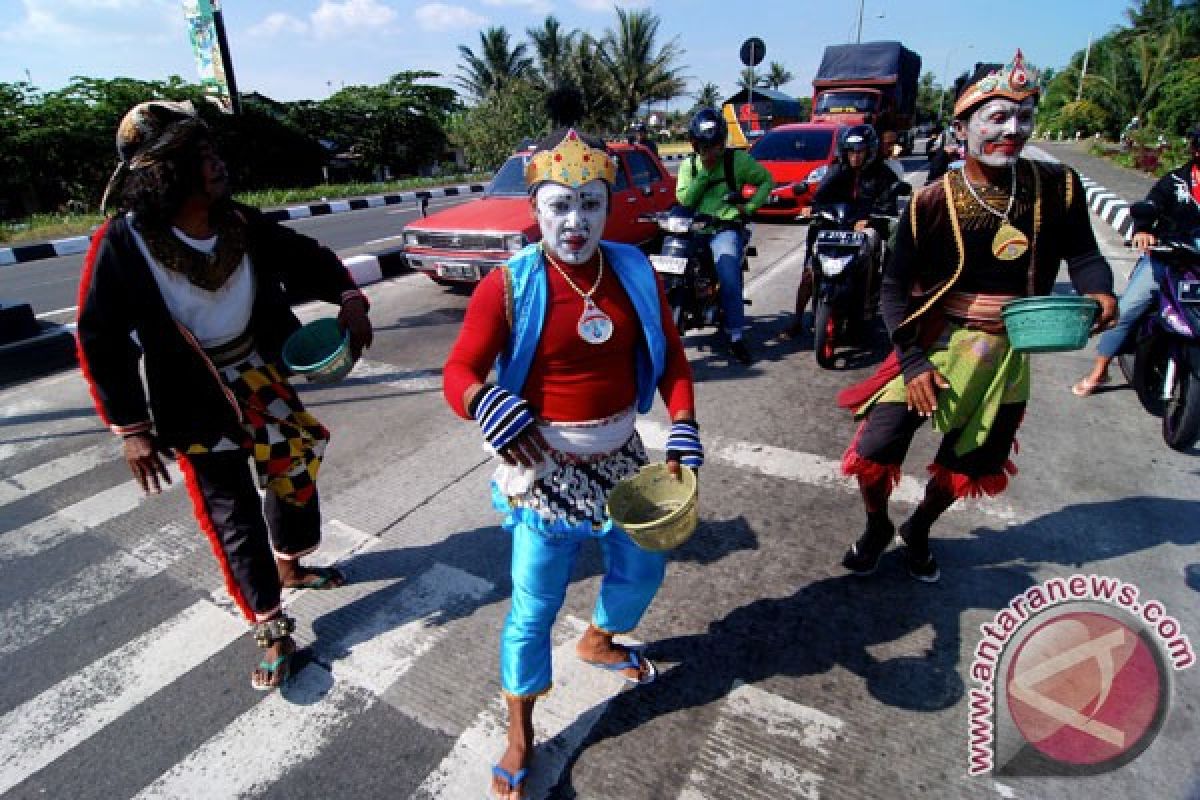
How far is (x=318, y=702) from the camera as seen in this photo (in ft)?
8.25

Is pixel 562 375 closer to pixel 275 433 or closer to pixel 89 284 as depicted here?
pixel 275 433

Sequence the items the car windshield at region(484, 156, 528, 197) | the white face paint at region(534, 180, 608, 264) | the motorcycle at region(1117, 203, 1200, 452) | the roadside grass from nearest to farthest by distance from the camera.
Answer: the white face paint at region(534, 180, 608, 264)
the motorcycle at region(1117, 203, 1200, 452)
the car windshield at region(484, 156, 528, 197)
the roadside grass

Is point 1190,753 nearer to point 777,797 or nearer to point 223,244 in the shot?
point 777,797

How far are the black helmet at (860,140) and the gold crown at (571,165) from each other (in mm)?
4398

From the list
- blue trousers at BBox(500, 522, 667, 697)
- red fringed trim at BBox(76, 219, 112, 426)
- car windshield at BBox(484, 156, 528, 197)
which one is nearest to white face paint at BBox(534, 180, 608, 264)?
blue trousers at BBox(500, 522, 667, 697)

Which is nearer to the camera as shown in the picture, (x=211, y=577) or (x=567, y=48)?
(x=211, y=577)

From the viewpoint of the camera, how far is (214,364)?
8.19 ft

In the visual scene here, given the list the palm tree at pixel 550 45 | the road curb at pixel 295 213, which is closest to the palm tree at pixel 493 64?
the palm tree at pixel 550 45

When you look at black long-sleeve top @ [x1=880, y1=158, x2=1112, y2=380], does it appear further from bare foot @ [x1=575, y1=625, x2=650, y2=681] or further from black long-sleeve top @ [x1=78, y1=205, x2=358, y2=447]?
black long-sleeve top @ [x1=78, y1=205, x2=358, y2=447]

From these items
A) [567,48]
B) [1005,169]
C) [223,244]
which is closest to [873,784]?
[1005,169]

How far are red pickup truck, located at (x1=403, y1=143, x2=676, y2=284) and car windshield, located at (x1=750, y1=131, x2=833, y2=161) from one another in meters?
4.96

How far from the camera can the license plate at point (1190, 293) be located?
409 cm

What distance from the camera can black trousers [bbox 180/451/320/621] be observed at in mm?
2557

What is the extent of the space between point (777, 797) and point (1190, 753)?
137cm
